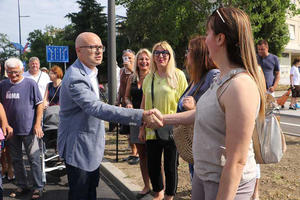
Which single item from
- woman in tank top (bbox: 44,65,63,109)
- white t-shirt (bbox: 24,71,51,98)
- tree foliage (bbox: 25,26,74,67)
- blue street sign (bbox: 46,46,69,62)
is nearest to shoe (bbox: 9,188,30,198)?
woman in tank top (bbox: 44,65,63,109)

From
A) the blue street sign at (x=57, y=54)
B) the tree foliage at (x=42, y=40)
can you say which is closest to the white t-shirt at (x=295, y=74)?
the blue street sign at (x=57, y=54)

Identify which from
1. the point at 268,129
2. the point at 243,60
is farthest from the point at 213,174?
the point at 243,60

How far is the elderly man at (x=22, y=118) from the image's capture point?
4660mm

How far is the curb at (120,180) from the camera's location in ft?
14.6

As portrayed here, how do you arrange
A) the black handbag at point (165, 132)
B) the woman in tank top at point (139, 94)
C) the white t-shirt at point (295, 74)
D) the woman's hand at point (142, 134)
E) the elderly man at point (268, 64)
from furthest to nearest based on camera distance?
the white t-shirt at point (295, 74)
the elderly man at point (268, 64)
the woman in tank top at point (139, 94)
the woman's hand at point (142, 134)
the black handbag at point (165, 132)

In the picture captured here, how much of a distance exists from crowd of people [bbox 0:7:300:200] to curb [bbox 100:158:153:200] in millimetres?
204

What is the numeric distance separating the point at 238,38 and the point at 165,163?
250cm

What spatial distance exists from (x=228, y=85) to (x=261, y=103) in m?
0.25

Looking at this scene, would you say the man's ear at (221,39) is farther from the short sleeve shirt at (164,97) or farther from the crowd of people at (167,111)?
the short sleeve shirt at (164,97)

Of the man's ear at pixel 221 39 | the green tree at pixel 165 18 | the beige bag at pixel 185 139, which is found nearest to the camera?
the man's ear at pixel 221 39

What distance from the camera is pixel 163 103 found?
153 inches

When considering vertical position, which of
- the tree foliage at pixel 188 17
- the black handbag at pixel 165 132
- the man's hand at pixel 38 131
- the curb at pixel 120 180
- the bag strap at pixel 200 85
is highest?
the tree foliage at pixel 188 17

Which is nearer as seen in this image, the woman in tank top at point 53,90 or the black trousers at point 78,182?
the black trousers at point 78,182

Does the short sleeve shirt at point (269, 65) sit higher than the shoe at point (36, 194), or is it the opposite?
the short sleeve shirt at point (269, 65)
